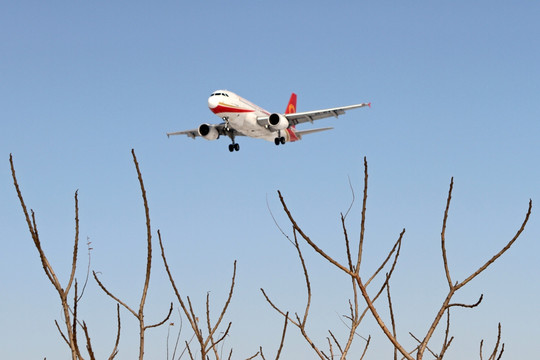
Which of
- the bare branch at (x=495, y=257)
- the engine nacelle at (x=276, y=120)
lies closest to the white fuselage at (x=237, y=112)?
the engine nacelle at (x=276, y=120)

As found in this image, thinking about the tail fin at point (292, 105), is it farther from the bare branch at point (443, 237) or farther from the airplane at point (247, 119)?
the bare branch at point (443, 237)

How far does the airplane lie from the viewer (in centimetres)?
4334

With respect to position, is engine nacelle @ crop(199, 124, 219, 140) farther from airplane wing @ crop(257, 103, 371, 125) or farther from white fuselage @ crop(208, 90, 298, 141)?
airplane wing @ crop(257, 103, 371, 125)

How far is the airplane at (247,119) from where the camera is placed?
4334cm

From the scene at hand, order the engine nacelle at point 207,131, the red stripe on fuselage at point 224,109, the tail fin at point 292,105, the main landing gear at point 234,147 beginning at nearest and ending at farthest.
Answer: the red stripe on fuselage at point 224,109 < the engine nacelle at point 207,131 < the main landing gear at point 234,147 < the tail fin at point 292,105

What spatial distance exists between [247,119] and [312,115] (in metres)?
5.46

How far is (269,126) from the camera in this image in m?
44.8

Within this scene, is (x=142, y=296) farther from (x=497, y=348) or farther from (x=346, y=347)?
(x=497, y=348)

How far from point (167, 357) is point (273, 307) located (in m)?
0.67

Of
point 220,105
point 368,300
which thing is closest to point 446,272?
point 368,300

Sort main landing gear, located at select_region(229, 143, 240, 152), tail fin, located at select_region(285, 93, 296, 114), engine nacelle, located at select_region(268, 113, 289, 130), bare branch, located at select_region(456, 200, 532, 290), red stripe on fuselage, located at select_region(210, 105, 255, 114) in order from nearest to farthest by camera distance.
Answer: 1. bare branch, located at select_region(456, 200, 532, 290)
2. red stripe on fuselage, located at select_region(210, 105, 255, 114)
3. engine nacelle, located at select_region(268, 113, 289, 130)
4. main landing gear, located at select_region(229, 143, 240, 152)
5. tail fin, located at select_region(285, 93, 296, 114)

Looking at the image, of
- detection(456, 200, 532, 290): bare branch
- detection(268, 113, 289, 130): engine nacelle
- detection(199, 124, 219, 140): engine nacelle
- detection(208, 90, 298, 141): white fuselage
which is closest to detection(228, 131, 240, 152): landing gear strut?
detection(208, 90, 298, 141): white fuselage

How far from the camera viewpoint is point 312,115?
4644 centimetres

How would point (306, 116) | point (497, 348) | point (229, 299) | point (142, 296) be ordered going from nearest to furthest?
point (142, 296) < point (497, 348) < point (229, 299) < point (306, 116)
